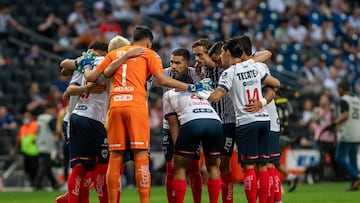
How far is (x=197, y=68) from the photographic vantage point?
1527cm

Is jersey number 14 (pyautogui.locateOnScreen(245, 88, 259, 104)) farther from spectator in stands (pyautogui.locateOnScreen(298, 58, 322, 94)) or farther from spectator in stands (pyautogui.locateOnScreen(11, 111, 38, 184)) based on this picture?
spectator in stands (pyautogui.locateOnScreen(298, 58, 322, 94))

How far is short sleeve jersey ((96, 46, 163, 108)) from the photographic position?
13.6 meters

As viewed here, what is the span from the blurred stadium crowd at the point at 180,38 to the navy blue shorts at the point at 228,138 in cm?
1063

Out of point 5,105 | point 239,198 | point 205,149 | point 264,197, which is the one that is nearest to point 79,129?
point 205,149

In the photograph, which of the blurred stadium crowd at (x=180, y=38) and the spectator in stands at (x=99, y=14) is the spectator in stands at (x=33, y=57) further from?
the spectator in stands at (x=99, y=14)

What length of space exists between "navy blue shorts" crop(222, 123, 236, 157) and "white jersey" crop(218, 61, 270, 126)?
0.88 m

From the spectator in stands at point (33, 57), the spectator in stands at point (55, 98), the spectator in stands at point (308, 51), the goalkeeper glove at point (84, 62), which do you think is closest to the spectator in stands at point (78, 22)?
the spectator in stands at point (33, 57)

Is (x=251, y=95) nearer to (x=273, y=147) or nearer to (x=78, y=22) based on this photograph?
(x=273, y=147)

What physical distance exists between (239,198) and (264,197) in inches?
183

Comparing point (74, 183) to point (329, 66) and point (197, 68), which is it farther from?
point (329, 66)

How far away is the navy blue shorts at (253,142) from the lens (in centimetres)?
1410

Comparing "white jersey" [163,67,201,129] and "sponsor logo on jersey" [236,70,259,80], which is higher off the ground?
"white jersey" [163,67,201,129]

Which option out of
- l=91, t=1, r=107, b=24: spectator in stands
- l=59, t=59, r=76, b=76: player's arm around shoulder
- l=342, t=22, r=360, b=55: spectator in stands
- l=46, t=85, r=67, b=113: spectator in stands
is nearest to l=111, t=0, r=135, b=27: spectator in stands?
l=91, t=1, r=107, b=24: spectator in stands

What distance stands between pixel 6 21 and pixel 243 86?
52.4 feet
